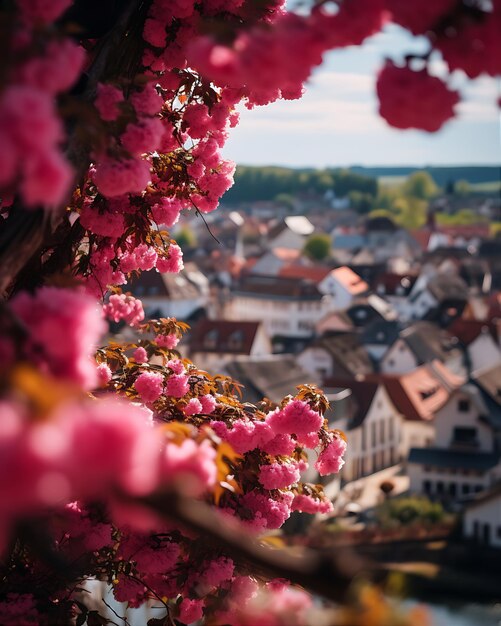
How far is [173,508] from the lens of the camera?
2297mm

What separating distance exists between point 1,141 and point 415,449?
34.8m

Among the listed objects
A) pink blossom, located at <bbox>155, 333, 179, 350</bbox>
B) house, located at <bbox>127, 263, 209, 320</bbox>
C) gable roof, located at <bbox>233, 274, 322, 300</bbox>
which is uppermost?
gable roof, located at <bbox>233, 274, 322, 300</bbox>

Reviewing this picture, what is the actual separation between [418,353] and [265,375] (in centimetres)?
1560

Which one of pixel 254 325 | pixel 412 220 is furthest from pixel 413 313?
pixel 412 220

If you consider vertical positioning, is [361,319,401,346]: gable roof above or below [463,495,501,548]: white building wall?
above

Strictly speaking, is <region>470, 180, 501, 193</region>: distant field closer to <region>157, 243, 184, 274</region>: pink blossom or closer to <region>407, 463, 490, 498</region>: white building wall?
<region>407, 463, 490, 498</region>: white building wall

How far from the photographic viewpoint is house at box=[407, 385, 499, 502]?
115 ft

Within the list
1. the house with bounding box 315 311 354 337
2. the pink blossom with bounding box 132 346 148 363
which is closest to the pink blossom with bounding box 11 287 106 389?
the pink blossom with bounding box 132 346 148 363

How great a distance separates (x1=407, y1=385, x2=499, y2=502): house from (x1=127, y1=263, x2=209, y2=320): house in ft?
71.6

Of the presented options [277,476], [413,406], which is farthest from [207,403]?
[413,406]

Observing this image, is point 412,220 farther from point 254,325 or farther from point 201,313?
point 254,325

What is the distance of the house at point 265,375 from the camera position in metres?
34.1

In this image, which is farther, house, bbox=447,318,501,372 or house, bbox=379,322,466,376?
house, bbox=447,318,501,372

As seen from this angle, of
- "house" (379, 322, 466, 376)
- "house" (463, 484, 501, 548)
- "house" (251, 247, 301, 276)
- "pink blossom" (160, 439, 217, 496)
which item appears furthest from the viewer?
"house" (251, 247, 301, 276)
